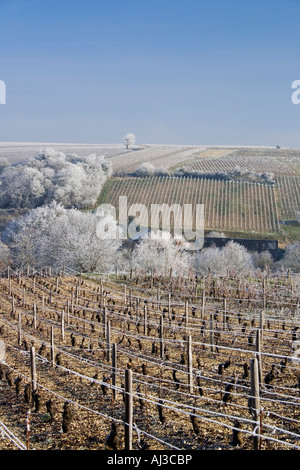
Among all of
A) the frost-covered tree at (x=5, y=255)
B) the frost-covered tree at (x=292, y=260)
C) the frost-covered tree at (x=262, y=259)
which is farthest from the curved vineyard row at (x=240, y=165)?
the frost-covered tree at (x=5, y=255)

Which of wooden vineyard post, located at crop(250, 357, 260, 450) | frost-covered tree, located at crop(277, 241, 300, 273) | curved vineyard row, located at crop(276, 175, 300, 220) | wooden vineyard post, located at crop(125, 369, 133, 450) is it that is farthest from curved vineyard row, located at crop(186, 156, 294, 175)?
wooden vineyard post, located at crop(125, 369, 133, 450)

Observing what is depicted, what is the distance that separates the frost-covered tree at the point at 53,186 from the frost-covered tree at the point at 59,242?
37.1 feet

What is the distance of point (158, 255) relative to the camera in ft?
107

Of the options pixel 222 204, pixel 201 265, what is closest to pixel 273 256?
pixel 201 265

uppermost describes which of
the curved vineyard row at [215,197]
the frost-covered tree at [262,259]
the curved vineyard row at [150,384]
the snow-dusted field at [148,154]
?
the snow-dusted field at [148,154]

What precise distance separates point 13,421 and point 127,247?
3141cm

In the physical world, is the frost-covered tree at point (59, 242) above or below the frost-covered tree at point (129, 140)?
below

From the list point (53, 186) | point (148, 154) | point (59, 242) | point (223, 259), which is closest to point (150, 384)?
point (223, 259)

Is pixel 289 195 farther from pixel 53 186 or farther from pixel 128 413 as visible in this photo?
pixel 128 413

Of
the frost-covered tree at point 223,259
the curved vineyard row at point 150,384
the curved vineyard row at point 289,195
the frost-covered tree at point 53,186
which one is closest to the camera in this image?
the curved vineyard row at point 150,384

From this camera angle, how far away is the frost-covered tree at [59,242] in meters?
30.2

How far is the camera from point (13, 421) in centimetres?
678

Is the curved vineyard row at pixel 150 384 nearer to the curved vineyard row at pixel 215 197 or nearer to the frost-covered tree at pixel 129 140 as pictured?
the curved vineyard row at pixel 215 197
